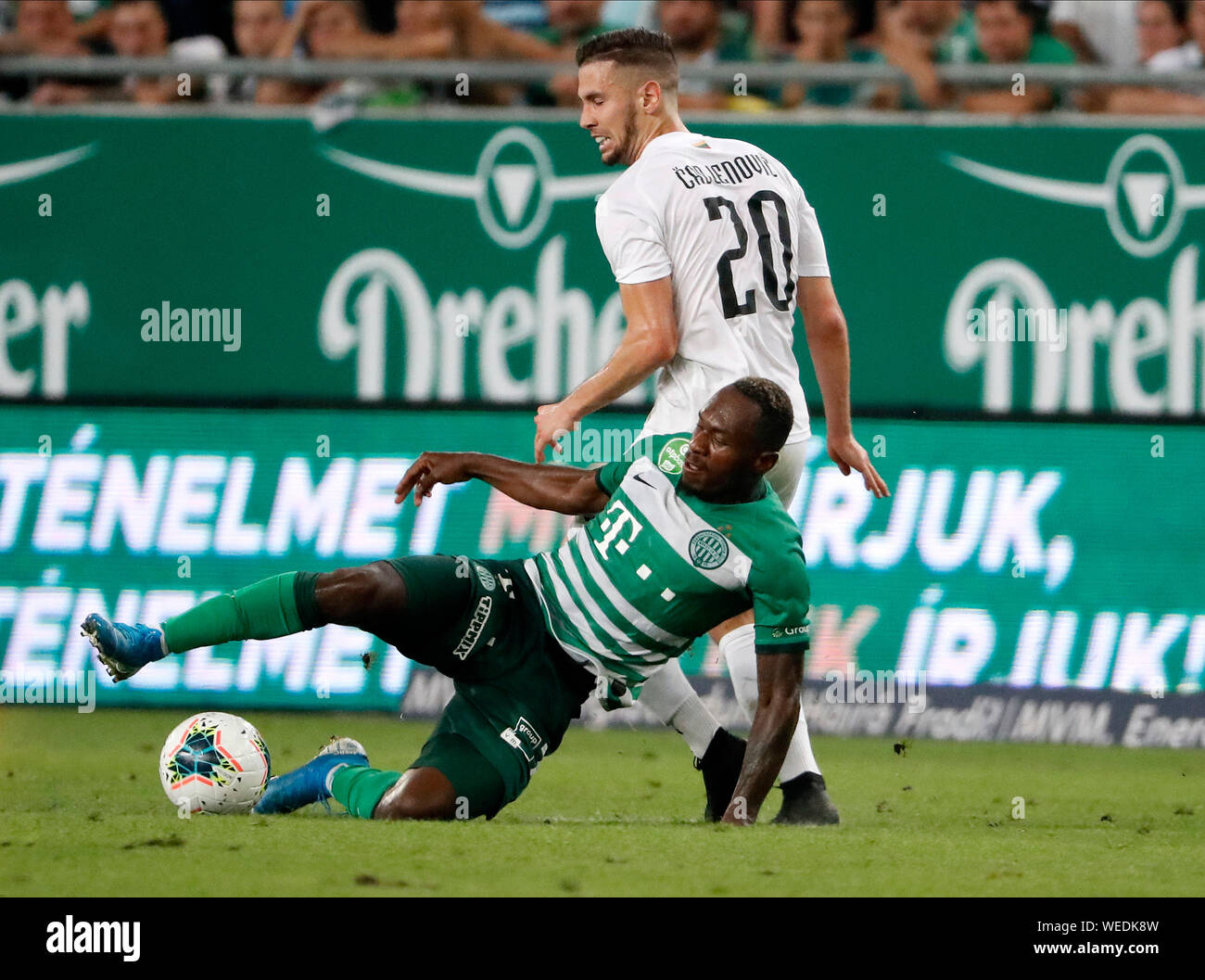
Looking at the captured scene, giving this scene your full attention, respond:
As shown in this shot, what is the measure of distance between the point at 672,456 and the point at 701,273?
607 millimetres

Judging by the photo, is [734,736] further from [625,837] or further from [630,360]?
[630,360]

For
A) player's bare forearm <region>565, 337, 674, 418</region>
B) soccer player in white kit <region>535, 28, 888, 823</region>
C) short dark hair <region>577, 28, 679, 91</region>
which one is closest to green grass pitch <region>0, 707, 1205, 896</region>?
soccer player in white kit <region>535, 28, 888, 823</region>

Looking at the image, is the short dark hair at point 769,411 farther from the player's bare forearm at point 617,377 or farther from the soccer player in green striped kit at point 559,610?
the player's bare forearm at point 617,377

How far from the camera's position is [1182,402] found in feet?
29.9

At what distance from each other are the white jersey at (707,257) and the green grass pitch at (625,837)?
1.41 meters

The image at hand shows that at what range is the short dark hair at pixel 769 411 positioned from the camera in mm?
5363

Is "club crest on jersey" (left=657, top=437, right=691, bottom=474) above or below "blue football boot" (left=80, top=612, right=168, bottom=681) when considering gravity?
above

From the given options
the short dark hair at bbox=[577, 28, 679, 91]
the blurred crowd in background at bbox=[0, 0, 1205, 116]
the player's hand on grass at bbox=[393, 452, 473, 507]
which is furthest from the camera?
the blurred crowd in background at bbox=[0, 0, 1205, 116]

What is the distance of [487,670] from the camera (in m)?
5.80

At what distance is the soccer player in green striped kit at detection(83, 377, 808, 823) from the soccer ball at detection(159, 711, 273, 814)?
0.09 metres

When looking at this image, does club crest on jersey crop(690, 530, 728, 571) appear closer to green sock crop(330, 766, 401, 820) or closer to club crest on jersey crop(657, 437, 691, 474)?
club crest on jersey crop(657, 437, 691, 474)

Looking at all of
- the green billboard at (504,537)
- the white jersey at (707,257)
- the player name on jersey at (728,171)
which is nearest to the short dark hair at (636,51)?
the white jersey at (707,257)

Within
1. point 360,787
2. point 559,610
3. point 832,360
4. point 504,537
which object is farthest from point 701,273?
point 504,537

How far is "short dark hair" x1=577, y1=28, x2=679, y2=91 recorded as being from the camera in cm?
600
